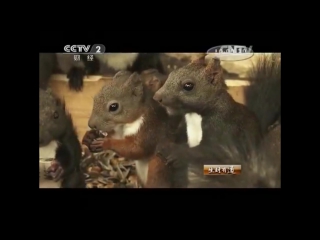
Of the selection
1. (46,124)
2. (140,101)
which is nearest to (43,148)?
(46,124)

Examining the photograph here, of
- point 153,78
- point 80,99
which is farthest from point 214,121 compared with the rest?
point 80,99

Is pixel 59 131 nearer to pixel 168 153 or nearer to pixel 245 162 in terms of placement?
pixel 168 153

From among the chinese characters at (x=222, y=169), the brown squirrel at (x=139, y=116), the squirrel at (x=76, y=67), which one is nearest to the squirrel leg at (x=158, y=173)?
the brown squirrel at (x=139, y=116)

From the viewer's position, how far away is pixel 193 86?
13.1ft

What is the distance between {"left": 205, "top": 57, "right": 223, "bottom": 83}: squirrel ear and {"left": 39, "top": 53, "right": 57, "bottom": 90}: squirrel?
3.35ft

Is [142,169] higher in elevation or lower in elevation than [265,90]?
lower

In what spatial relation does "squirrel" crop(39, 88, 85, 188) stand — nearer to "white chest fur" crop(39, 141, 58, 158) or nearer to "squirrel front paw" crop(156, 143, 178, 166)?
"white chest fur" crop(39, 141, 58, 158)

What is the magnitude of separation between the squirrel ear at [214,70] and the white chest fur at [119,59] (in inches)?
19.1

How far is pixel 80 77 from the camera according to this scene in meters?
4.02

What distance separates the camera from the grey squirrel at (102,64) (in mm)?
3996

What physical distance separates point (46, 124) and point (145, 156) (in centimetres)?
69

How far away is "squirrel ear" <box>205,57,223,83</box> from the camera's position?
13.1ft

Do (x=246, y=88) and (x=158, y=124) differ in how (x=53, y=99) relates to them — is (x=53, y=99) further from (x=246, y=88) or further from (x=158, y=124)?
(x=246, y=88)

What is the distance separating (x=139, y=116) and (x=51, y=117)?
59cm
